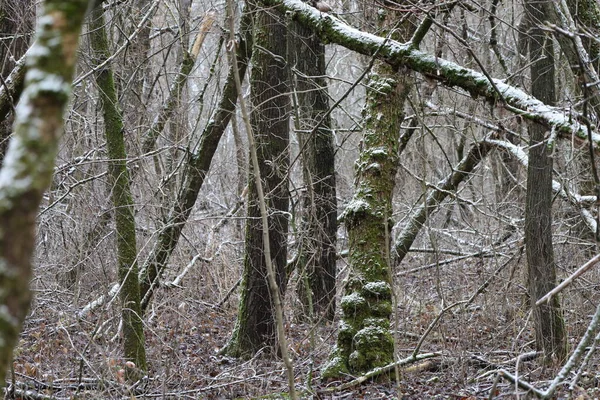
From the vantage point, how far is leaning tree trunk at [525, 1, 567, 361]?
6.45m

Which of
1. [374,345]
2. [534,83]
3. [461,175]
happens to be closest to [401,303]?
[461,175]

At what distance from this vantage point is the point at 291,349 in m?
7.82

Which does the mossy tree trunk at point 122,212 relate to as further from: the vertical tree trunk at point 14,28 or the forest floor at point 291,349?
the vertical tree trunk at point 14,28

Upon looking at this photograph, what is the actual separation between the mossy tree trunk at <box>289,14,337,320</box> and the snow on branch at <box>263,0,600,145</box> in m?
2.02

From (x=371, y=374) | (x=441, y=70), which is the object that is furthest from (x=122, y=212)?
(x=441, y=70)

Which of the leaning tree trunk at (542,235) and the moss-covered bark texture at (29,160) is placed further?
the leaning tree trunk at (542,235)

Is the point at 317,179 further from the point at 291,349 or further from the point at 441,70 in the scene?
the point at 441,70

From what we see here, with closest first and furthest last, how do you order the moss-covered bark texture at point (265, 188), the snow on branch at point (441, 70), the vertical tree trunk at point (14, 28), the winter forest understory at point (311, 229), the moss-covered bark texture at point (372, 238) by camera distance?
the snow on branch at point (441, 70), the winter forest understory at point (311, 229), the moss-covered bark texture at point (372, 238), the vertical tree trunk at point (14, 28), the moss-covered bark texture at point (265, 188)

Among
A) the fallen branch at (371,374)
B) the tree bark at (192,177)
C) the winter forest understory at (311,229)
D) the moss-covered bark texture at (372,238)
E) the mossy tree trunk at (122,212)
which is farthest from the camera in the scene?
the tree bark at (192,177)

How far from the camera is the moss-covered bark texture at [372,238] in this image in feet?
20.8

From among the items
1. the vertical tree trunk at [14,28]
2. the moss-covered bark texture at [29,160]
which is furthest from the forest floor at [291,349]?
the moss-covered bark texture at [29,160]

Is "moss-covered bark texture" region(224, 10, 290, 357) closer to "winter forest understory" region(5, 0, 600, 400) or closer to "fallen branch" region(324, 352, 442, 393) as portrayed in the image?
"winter forest understory" region(5, 0, 600, 400)

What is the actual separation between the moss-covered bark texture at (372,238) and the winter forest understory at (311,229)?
0.02m

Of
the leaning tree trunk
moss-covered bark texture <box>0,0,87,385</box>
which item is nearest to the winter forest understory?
the leaning tree trunk
